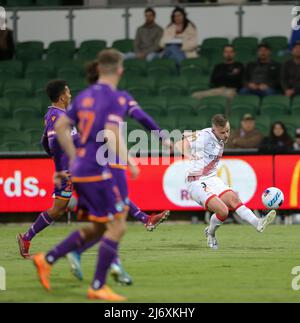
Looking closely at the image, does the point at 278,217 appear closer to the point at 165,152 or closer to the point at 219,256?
the point at 165,152

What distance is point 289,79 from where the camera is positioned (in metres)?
21.1

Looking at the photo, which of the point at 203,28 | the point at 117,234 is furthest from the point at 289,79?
the point at 117,234

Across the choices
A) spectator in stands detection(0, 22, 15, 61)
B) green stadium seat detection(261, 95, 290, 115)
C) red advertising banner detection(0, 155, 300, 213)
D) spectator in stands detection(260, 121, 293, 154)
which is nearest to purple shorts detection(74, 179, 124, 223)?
red advertising banner detection(0, 155, 300, 213)

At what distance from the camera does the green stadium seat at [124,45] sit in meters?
23.1

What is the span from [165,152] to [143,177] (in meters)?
0.61

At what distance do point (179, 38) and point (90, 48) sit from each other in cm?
207

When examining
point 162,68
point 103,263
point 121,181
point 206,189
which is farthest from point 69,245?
point 162,68

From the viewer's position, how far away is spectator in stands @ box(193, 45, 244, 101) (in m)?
21.2

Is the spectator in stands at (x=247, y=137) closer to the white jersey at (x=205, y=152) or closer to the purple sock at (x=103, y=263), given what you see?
the white jersey at (x=205, y=152)

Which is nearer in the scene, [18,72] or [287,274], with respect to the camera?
[287,274]

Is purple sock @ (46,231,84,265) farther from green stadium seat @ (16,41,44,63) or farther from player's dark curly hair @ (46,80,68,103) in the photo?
green stadium seat @ (16,41,44,63)

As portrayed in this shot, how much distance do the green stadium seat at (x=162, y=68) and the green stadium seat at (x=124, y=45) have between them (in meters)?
0.94

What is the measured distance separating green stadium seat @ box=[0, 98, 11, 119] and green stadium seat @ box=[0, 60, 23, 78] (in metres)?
1.32

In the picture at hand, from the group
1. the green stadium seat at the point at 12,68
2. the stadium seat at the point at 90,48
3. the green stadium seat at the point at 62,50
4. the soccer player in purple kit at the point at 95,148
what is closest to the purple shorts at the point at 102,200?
the soccer player in purple kit at the point at 95,148
